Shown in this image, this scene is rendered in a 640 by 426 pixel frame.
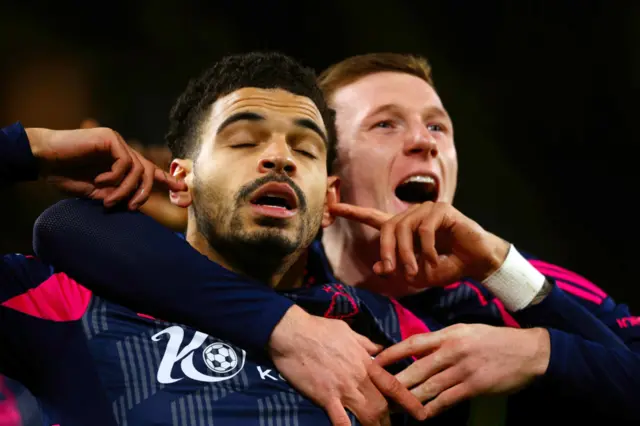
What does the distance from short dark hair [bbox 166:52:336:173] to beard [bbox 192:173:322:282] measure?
0.15 metres

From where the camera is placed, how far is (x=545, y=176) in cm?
322

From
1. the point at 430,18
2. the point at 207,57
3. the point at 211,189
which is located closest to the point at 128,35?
the point at 207,57

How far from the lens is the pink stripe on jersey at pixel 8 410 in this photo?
1.67 metres

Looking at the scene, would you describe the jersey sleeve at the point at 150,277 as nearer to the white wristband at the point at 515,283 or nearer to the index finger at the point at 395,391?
the index finger at the point at 395,391

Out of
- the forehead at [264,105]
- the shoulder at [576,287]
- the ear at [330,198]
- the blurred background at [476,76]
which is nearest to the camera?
the forehead at [264,105]

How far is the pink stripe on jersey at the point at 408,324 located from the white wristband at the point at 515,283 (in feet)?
0.51

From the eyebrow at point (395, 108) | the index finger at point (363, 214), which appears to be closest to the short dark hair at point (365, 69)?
the eyebrow at point (395, 108)

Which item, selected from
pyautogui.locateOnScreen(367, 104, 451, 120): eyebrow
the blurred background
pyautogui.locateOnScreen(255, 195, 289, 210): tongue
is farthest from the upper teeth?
the blurred background

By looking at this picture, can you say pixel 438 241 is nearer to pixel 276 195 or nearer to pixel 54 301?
pixel 276 195

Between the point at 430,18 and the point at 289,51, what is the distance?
0.65 metres

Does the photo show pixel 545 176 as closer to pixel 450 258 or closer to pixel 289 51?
pixel 289 51

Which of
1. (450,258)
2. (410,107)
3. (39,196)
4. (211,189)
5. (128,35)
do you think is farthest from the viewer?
(128,35)

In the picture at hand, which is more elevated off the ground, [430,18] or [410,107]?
[430,18]

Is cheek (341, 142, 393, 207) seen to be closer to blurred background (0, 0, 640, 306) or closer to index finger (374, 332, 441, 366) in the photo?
index finger (374, 332, 441, 366)
